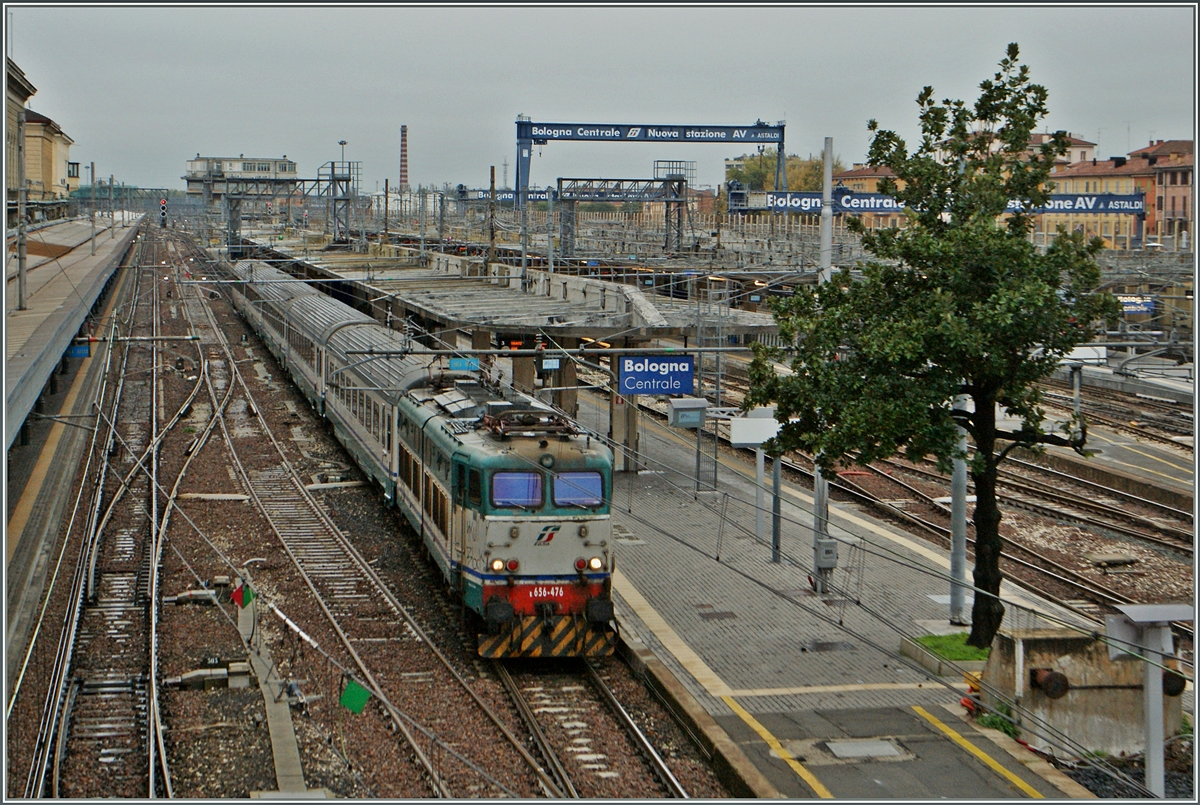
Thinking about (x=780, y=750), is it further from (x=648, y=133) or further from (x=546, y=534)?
(x=648, y=133)

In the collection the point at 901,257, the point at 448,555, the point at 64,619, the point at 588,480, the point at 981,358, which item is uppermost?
the point at 901,257

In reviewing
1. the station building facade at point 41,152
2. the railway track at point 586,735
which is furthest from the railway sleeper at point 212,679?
the station building facade at point 41,152

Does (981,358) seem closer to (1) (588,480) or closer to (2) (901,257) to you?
(2) (901,257)

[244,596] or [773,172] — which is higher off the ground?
[773,172]

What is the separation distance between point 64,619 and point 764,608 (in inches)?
355

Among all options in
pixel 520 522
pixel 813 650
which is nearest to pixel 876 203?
pixel 813 650

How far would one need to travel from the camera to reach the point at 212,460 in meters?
27.3

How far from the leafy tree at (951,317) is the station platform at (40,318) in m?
8.59

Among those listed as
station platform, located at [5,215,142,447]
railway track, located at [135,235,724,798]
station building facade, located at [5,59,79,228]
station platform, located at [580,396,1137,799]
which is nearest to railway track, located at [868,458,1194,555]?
station platform, located at [580,396,1137,799]

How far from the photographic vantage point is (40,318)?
2444 centimetres

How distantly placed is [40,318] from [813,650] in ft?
55.9

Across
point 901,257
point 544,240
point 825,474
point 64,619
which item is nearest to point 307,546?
point 64,619

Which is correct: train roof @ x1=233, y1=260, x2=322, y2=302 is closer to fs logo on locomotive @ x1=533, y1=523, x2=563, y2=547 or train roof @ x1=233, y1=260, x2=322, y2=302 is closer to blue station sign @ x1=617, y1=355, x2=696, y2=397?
blue station sign @ x1=617, y1=355, x2=696, y2=397

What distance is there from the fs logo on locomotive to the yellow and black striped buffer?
0.86 metres
